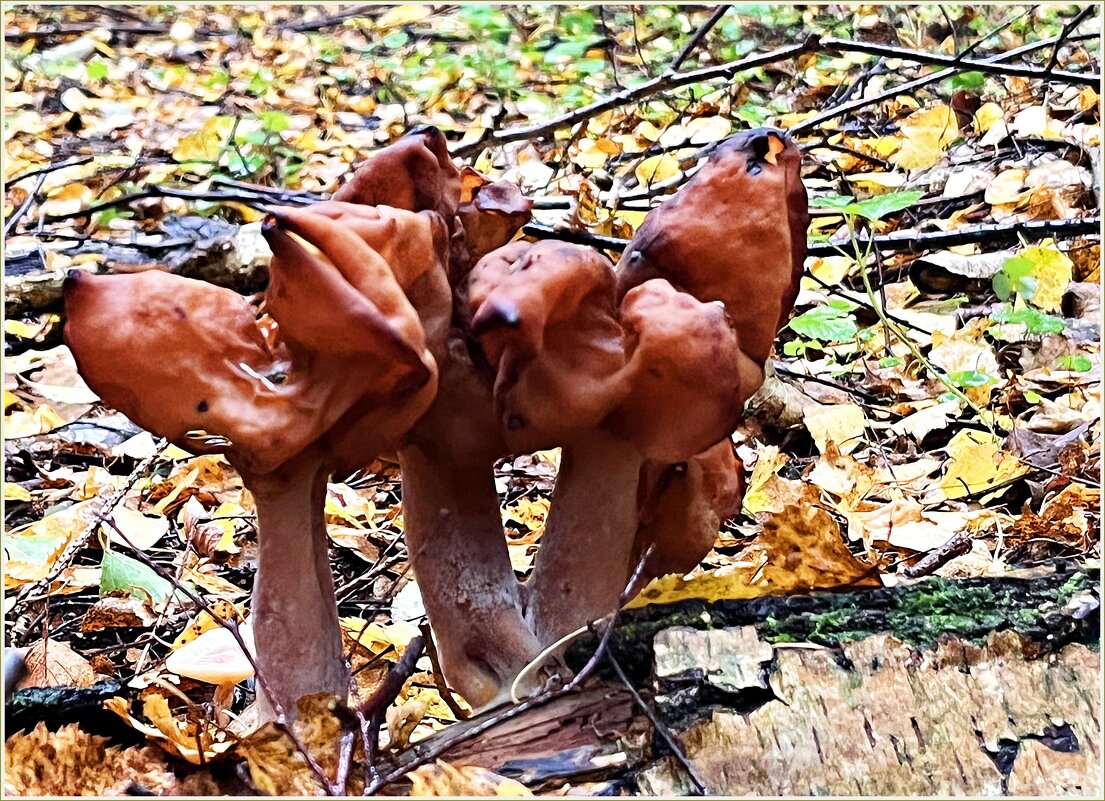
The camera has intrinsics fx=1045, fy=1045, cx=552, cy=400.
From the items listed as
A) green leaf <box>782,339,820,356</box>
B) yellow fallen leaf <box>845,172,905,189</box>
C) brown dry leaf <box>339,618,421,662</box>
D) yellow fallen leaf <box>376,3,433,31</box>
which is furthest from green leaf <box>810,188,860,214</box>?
yellow fallen leaf <box>376,3,433,31</box>

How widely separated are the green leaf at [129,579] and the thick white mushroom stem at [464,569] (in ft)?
2.42

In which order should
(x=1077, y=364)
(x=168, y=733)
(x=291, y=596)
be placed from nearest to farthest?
(x=168, y=733)
(x=291, y=596)
(x=1077, y=364)

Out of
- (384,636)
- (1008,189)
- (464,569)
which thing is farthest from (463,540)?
(1008,189)

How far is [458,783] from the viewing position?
119cm

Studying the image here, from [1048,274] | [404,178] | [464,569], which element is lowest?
[1048,274]

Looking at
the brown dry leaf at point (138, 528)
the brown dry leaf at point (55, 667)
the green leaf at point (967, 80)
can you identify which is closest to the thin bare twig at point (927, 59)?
the green leaf at point (967, 80)

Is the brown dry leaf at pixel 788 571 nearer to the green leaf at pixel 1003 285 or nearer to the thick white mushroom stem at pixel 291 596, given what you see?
the thick white mushroom stem at pixel 291 596

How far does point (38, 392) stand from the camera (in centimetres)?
355

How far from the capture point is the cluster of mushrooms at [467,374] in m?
1.36

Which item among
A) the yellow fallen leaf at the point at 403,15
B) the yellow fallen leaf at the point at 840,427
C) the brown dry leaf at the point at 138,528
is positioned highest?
the yellow fallen leaf at the point at 403,15

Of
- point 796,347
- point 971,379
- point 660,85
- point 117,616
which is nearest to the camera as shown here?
point 117,616

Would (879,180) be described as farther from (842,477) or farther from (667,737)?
(667,737)

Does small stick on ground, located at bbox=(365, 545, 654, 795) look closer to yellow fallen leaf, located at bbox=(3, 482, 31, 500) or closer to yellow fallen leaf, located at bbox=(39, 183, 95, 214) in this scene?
yellow fallen leaf, located at bbox=(3, 482, 31, 500)

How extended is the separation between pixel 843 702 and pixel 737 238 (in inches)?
26.3
